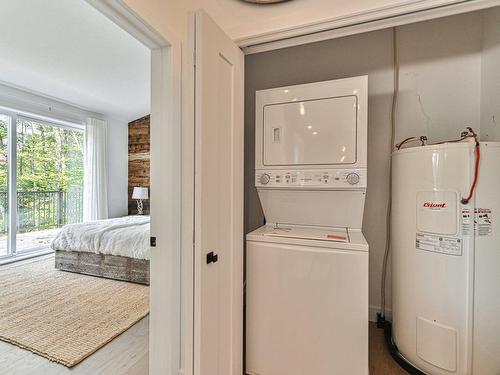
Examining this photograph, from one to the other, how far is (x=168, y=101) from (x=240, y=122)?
421 millimetres

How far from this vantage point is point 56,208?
183 inches

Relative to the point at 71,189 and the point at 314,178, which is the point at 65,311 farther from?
the point at 71,189

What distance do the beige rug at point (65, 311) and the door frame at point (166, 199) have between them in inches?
32.4

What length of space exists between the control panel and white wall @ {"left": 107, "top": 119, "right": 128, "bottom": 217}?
Result: 464cm

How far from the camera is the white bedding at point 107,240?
3.04m

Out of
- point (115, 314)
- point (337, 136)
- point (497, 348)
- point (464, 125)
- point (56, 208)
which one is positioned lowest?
point (115, 314)

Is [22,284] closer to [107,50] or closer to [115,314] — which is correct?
[115,314]

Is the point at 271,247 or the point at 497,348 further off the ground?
the point at 271,247

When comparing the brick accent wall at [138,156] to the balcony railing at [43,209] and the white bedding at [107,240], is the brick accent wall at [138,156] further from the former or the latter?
the white bedding at [107,240]

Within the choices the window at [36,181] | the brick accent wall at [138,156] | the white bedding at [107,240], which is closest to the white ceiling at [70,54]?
the window at [36,181]

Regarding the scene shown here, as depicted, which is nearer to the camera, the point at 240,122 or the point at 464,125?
the point at 240,122

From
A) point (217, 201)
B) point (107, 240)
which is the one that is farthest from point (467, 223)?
point (107, 240)

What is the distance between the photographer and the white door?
1061mm

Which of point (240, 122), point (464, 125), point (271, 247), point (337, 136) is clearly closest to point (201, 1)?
point (240, 122)
